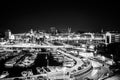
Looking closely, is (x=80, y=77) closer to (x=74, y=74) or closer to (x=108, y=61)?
(x=74, y=74)

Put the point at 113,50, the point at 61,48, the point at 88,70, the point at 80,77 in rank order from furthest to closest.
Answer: the point at 61,48 < the point at 113,50 < the point at 88,70 < the point at 80,77

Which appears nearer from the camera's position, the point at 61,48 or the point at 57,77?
the point at 57,77

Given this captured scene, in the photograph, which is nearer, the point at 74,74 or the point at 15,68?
the point at 74,74

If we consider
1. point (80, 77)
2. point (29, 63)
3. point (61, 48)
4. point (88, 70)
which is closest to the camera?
point (80, 77)

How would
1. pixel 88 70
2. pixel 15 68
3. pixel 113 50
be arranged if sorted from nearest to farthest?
pixel 88 70
pixel 15 68
pixel 113 50

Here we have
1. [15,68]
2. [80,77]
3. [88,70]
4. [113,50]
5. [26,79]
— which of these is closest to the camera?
[26,79]

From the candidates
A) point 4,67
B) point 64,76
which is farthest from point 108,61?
point 4,67

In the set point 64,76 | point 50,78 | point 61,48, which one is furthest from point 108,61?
point 61,48

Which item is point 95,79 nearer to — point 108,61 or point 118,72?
point 118,72
